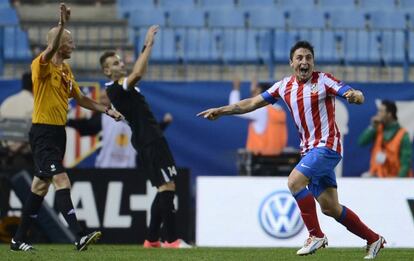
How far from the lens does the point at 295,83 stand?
33.3 ft

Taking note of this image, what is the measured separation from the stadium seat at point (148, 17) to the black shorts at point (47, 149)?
33.6 feet

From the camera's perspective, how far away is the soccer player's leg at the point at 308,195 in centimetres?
978

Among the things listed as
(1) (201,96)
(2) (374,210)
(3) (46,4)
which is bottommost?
(2) (374,210)

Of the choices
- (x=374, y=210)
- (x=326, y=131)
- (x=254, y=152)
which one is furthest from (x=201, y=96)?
(x=326, y=131)

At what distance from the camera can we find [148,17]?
21.1m

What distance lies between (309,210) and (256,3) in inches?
482

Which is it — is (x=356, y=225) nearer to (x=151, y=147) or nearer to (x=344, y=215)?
(x=344, y=215)

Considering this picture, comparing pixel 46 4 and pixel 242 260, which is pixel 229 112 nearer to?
pixel 242 260

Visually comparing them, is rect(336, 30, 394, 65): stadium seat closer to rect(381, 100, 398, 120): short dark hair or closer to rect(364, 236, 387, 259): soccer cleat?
rect(381, 100, 398, 120): short dark hair

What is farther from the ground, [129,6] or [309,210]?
[129,6]

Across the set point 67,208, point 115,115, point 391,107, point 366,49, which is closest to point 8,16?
point 366,49

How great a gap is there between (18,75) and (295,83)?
27.6ft

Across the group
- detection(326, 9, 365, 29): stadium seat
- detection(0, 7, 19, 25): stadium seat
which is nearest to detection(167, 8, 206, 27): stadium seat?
detection(326, 9, 365, 29): stadium seat

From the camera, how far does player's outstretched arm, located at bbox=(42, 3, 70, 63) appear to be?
397 inches
